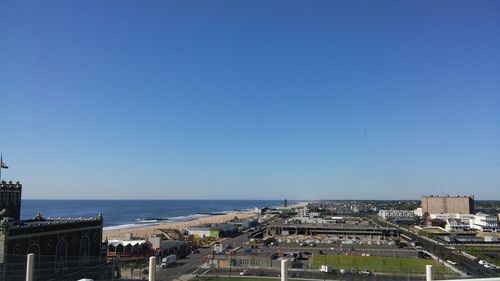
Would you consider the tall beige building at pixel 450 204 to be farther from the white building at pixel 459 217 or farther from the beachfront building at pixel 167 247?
the beachfront building at pixel 167 247

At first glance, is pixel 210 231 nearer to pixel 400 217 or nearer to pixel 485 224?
pixel 485 224

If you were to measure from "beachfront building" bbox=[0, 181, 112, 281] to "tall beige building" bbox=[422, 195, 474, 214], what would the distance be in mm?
125880

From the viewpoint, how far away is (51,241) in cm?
2594

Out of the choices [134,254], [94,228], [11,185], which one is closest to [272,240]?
[134,254]

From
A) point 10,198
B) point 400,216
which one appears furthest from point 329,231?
point 10,198

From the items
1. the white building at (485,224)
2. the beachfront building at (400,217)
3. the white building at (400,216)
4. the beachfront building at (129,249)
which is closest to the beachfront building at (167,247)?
the beachfront building at (129,249)

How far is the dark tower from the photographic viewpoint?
94.4 ft

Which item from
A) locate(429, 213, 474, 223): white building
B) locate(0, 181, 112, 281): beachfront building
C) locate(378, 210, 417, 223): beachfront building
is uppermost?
locate(0, 181, 112, 281): beachfront building

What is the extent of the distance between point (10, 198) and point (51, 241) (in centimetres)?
586

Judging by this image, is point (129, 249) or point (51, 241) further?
point (129, 249)

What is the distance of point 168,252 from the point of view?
177 ft

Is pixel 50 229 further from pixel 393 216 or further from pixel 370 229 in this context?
pixel 393 216

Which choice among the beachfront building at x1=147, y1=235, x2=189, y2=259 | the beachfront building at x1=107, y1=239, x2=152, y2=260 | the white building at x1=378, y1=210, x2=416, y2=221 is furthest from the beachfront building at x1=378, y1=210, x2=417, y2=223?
the beachfront building at x1=107, y1=239, x2=152, y2=260

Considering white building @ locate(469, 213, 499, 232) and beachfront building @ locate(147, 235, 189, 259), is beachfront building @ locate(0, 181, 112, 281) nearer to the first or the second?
beachfront building @ locate(147, 235, 189, 259)
